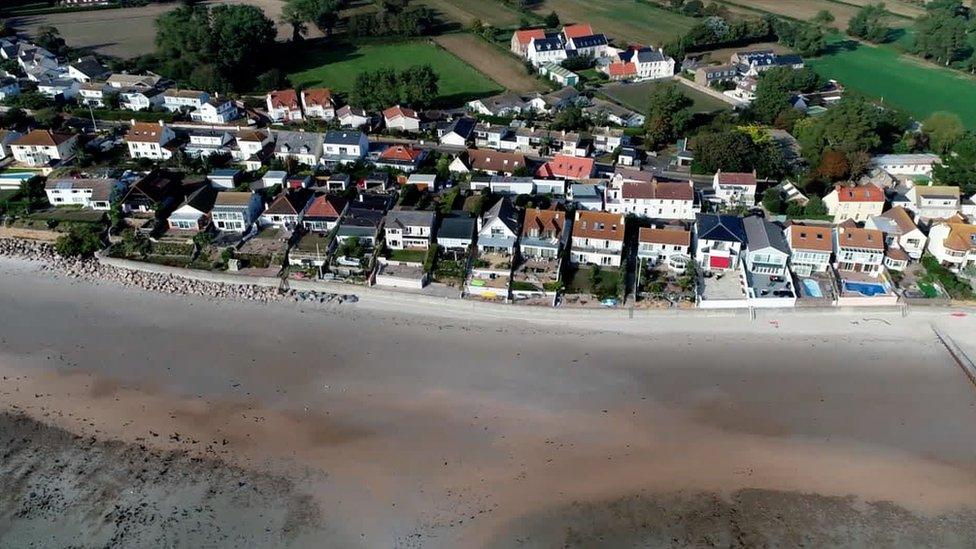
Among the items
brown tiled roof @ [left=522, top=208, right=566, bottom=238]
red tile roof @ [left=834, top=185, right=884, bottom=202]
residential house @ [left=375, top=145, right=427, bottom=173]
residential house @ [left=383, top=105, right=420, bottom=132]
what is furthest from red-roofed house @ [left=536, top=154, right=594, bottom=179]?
red tile roof @ [left=834, top=185, right=884, bottom=202]

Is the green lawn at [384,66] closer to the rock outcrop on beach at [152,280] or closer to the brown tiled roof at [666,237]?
the brown tiled roof at [666,237]

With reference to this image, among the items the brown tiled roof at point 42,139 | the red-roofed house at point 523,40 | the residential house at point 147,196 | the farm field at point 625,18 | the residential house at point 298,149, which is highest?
the farm field at point 625,18

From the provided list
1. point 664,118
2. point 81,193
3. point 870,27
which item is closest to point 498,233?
point 664,118

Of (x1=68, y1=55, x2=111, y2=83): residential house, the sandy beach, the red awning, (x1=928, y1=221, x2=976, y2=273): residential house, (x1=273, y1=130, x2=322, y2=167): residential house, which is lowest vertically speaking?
the sandy beach

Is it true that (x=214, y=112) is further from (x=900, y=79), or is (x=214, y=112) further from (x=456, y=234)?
(x=900, y=79)

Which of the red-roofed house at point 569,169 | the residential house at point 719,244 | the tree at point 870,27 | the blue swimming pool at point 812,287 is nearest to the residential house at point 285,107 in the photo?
the red-roofed house at point 569,169

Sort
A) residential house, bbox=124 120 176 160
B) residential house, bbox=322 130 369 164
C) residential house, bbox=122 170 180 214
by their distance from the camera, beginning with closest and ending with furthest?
residential house, bbox=122 170 180 214 < residential house, bbox=322 130 369 164 < residential house, bbox=124 120 176 160

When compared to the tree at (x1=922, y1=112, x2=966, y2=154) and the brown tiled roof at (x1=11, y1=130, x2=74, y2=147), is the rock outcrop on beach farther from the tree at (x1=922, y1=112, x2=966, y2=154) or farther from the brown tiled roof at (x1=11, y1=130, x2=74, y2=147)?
the tree at (x1=922, y1=112, x2=966, y2=154)
